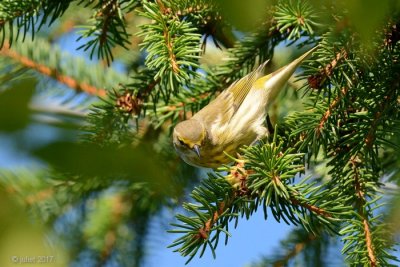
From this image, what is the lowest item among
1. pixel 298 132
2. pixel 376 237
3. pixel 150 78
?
pixel 376 237

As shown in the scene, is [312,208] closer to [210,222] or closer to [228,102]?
[210,222]

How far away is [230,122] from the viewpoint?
3.31 meters

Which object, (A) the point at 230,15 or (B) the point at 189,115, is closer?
(A) the point at 230,15

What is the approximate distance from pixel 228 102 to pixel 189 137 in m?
0.36

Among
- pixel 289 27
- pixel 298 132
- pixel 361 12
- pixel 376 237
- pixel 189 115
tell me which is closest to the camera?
pixel 361 12

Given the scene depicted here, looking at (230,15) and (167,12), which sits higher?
(167,12)

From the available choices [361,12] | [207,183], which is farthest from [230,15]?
[207,183]

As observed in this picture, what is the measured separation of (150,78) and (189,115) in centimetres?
69

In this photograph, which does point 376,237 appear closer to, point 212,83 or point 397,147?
point 397,147

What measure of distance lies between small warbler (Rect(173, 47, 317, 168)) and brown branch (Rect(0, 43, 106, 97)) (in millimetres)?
604

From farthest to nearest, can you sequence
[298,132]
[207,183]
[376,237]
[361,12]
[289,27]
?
[289,27] → [298,132] → [207,183] → [376,237] → [361,12]

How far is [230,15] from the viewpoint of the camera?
0.32 meters

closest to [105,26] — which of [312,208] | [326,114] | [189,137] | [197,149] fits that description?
[189,137]

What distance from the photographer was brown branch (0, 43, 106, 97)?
3.01 meters
